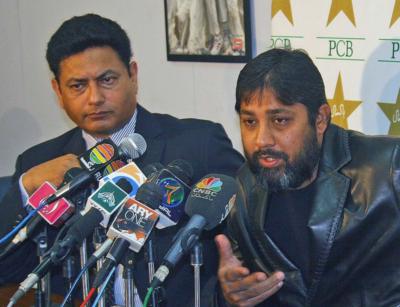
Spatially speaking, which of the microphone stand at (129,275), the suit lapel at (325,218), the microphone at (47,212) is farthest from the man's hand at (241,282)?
the microphone at (47,212)

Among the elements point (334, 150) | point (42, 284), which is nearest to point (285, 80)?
point (334, 150)

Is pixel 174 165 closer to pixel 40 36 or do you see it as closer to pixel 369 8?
pixel 369 8

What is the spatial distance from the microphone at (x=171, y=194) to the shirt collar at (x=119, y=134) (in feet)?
2.77

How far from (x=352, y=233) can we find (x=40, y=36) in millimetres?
2980

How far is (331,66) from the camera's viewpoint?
2959 mm

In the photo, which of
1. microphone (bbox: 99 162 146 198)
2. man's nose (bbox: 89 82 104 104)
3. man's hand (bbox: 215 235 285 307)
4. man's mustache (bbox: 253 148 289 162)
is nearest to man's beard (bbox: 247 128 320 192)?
man's mustache (bbox: 253 148 289 162)

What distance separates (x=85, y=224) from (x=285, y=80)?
65 cm

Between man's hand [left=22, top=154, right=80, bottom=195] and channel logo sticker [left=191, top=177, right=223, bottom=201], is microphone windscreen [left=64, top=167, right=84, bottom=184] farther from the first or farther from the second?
channel logo sticker [left=191, top=177, right=223, bottom=201]

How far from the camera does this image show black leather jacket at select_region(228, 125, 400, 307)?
6.77ft

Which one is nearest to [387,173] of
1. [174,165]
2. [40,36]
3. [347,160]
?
[347,160]

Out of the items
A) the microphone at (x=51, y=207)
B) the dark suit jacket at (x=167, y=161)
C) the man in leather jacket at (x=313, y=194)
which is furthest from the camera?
the dark suit jacket at (x=167, y=161)

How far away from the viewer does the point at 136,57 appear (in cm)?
398

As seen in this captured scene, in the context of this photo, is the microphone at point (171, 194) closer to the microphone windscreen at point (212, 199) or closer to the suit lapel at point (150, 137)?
the microphone windscreen at point (212, 199)

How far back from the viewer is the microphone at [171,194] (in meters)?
1.79
